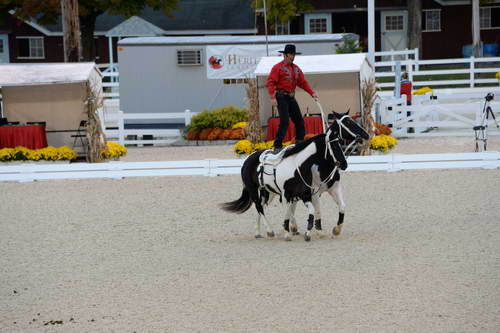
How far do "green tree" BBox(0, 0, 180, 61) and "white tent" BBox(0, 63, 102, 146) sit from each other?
20.9 m

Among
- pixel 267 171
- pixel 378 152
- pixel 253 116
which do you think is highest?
pixel 253 116

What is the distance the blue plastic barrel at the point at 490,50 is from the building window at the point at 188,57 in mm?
20722

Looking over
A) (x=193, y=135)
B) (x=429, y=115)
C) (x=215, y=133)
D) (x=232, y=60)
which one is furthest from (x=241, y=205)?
(x=232, y=60)

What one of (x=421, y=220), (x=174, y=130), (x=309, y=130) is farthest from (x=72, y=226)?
(x=174, y=130)

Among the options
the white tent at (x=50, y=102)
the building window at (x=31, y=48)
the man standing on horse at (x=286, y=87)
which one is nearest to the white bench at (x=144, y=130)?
the white tent at (x=50, y=102)

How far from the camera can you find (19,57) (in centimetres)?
4969

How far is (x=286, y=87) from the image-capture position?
13.7 m

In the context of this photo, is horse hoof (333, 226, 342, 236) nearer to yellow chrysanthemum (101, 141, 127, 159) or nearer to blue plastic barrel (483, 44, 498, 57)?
yellow chrysanthemum (101, 141, 127, 159)

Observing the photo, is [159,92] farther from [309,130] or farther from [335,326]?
[335,326]

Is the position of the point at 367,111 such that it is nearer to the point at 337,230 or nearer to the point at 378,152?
the point at 378,152

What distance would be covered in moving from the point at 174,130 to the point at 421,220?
14947 millimetres

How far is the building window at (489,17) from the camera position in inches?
1834

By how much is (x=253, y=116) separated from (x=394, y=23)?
1096 inches

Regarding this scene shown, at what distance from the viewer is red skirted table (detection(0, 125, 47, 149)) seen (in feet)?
69.3
